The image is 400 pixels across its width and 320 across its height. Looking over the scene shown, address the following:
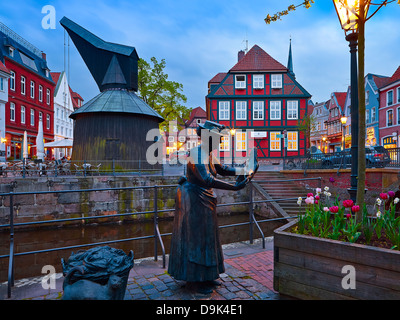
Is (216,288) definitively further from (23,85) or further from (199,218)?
(23,85)

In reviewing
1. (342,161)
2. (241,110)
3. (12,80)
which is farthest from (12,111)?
(342,161)

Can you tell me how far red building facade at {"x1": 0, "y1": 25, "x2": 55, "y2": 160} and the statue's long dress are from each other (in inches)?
1008

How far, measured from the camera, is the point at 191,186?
9.64 ft

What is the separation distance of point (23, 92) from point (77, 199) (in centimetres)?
2245

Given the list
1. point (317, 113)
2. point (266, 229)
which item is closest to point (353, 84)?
point (266, 229)

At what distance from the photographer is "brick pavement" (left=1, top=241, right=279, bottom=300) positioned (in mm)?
2912

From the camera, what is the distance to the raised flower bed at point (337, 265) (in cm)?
218

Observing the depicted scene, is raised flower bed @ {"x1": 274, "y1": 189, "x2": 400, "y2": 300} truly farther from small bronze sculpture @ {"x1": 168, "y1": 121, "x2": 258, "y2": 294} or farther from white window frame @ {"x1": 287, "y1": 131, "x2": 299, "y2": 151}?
white window frame @ {"x1": 287, "y1": 131, "x2": 299, "y2": 151}

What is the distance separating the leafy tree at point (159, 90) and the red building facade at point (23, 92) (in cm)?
1263

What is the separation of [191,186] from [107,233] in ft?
28.6

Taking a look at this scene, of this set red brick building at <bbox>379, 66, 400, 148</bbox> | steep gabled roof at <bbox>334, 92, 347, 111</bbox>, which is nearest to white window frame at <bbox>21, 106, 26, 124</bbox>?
red brick building at <bbox>379, 66, 400, 148</bbox>

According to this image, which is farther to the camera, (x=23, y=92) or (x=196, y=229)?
(x=23, y=92)

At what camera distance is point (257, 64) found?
91.1 feet

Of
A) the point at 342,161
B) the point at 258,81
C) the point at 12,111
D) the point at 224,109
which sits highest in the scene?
the point at 258,81
